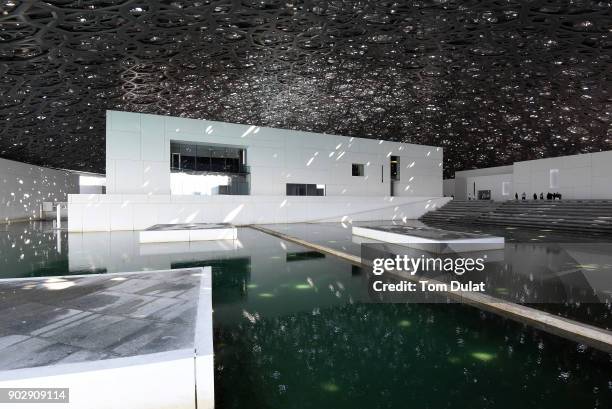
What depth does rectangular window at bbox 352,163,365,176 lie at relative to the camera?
23.8 m

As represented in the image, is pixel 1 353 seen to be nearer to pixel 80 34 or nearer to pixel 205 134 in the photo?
pixel 80 34

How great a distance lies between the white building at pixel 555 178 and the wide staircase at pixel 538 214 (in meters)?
6.94

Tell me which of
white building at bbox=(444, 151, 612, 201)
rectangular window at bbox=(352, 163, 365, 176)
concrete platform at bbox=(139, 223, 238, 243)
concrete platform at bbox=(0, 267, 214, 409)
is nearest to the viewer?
concrete platform at bbox=(0, 267, 214, 409)

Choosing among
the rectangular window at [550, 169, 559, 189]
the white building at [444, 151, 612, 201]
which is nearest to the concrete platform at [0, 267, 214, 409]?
the white building at [444, 151, 612, 201]

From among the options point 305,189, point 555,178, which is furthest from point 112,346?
point 555,178

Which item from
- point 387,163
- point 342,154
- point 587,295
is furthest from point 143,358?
point 387,163

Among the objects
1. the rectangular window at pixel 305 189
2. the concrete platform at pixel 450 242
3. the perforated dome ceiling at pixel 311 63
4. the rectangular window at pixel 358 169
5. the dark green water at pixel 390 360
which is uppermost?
the perforated dome ceiling at pixel 311 63

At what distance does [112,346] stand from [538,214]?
22046mm

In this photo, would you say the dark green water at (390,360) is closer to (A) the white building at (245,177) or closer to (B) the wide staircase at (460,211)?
(A) the white building at (245,177)

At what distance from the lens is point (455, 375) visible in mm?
2672

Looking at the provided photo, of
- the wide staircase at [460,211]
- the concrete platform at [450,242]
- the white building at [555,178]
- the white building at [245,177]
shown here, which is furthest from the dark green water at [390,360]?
the white building at [555,178]

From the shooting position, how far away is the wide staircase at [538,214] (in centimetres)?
1539

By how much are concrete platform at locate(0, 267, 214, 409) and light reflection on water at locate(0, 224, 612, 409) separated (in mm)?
405

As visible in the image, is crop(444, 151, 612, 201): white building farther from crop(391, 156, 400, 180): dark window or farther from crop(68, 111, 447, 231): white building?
crop(391, 156, 400, 180): dark window
